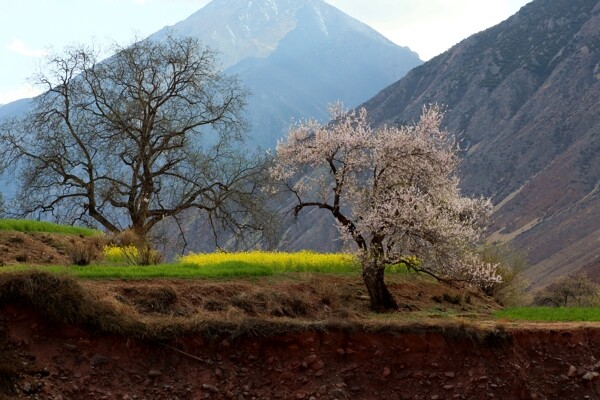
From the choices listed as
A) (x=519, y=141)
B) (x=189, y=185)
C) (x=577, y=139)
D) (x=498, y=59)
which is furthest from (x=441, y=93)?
(x=189, y=185)

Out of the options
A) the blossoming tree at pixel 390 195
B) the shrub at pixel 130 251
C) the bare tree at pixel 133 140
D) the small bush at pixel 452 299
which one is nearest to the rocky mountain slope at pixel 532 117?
the bare tree at pixel 133 140

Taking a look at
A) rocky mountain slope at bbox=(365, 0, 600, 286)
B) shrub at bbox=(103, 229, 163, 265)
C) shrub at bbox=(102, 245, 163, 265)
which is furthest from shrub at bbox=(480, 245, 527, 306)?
rocky mountain slope at bbox=(365, 0, 600, 286)

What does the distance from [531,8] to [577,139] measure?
52.4 metres

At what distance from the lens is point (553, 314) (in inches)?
794

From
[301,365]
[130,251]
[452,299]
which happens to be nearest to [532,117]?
[452,299]

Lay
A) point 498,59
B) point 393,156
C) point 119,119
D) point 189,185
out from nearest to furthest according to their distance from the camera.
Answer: point 393,156 < point 119,119 < point 189,185 < point 498,59

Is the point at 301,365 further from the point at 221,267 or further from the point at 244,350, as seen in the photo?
the point at 221,267

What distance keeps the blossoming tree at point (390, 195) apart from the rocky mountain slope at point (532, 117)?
257 feet

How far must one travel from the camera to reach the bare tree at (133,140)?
31.3 metres

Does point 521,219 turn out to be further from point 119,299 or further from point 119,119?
point 119,299

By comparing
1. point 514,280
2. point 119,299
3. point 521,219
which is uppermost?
point 119,299

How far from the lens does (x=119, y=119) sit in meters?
30.7

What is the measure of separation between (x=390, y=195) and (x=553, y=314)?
17.6 ft

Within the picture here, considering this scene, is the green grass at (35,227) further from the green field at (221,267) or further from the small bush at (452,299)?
the small bush at (452,299)
